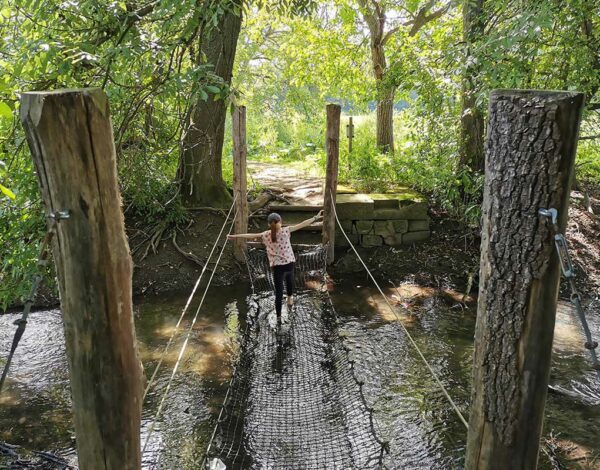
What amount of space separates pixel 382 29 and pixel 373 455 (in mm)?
8711

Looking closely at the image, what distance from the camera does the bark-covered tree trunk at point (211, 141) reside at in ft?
23.4

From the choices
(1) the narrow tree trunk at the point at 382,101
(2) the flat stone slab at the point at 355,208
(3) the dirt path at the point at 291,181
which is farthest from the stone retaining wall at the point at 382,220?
(1) the narrow tree trunk at the point at 382,101

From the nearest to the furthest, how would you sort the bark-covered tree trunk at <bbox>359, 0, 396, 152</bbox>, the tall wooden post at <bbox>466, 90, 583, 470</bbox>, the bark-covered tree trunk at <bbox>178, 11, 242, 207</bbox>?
1. the tall wooden post at <bbox>466, 90, 583, 470</bbox>
2. the bark-covered tree trunk at <bbox>178, 11, 242, 207</bbox>
3. the bark-covered tree trunk at <bbox>359, 0, 396, 152</bbox>

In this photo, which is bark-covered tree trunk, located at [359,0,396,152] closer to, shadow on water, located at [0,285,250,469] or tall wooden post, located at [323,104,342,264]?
tall wooden post, located at [323,104,342,264]

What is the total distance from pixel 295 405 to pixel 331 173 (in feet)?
12.1

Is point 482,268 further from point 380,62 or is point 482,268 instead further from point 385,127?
point 385,127

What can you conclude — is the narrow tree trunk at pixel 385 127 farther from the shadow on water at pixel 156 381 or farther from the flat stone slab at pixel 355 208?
the shadow on water at pixel 156 381

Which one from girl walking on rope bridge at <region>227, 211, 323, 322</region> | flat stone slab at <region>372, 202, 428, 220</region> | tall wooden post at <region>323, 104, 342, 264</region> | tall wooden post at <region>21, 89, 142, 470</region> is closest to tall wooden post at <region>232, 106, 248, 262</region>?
tall wooden post at <region>323, 104, 342, 264</region>

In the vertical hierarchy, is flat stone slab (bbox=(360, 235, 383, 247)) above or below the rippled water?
above

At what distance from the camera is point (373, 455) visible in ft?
12.0

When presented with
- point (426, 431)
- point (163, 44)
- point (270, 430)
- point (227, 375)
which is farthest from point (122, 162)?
point (426, 431)

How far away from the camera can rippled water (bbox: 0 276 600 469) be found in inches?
152

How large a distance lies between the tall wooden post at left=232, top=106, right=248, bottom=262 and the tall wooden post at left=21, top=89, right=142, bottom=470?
4904 millimetres

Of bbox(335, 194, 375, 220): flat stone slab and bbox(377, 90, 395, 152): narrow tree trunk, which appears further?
bbox(377, 90, 395, 152): narrow tree trunk
